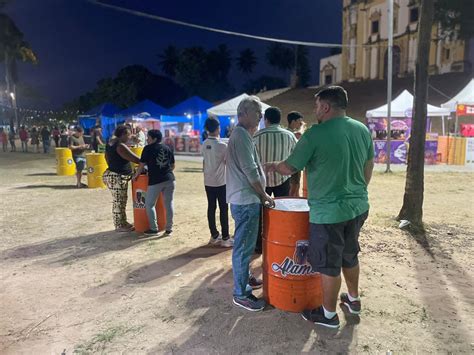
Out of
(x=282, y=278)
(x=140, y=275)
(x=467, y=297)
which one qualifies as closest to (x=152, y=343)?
(x=282, y=278)

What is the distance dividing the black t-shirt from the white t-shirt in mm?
722

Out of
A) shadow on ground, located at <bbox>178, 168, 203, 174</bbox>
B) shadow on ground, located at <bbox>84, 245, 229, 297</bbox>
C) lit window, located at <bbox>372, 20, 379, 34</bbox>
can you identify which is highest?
lit window, located at <bbox>372, 20, 379, 34</bbox>

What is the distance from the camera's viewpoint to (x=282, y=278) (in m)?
3.45

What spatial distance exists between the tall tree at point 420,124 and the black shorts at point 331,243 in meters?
3.67

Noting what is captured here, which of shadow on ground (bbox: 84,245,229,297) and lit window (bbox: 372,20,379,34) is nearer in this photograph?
shadow on ground (bbox: 84,245,229,297)

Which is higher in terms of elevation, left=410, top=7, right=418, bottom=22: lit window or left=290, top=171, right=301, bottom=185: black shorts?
left=410, top=7, right=418, bottom=22: lit window

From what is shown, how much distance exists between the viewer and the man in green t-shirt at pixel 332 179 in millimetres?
3000

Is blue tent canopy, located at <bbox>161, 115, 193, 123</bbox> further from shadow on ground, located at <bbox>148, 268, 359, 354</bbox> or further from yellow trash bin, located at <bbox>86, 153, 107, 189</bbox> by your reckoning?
shadow on ground, located at <bbox>148, 268, 359, 354</bbox>

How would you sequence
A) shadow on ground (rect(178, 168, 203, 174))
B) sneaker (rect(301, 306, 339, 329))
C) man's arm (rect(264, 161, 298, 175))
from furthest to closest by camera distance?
shadow on ground (rect(178, 168, 203, 174))
sneaker (rect(301, 306, 339, 329))
man's arm (rect(264, 161, 298, 175))

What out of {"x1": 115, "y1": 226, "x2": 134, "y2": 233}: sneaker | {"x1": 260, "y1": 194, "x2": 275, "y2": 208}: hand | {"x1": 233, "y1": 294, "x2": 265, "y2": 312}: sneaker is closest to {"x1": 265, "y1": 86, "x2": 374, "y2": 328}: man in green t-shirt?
{"x1": 260, "y1": 194, "x2": 275, "y2": 208}: hand

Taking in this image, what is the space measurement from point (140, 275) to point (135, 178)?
187 centimetres

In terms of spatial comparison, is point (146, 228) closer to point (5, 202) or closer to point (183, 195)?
point (183, 195)

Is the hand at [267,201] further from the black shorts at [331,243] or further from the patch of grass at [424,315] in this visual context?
the patch of grass at [424,315]

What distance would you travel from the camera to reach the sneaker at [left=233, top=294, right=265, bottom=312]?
140 inches
